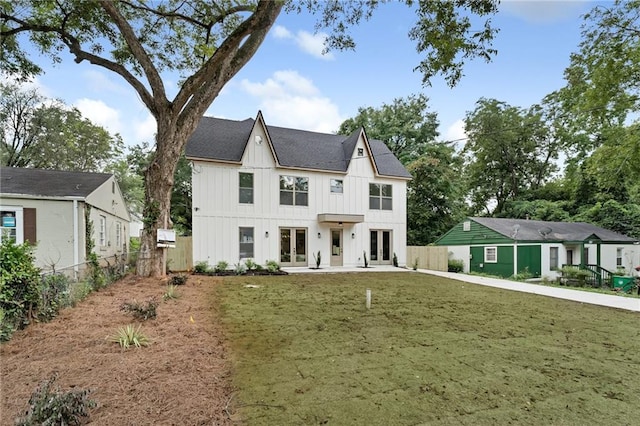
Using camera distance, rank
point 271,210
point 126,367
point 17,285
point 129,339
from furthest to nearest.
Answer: point 271,210, point 17,285, point 129,339, point 126,367

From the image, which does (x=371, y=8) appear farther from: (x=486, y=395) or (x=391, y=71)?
(x=486, y=395)

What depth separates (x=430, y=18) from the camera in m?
7.20

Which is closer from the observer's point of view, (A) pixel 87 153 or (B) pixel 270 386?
(B) pixel 270 386

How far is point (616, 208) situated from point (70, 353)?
31419mm

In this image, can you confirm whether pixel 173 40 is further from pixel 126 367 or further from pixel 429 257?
pixel 429 257

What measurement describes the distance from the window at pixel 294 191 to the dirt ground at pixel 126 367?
10.9 metres

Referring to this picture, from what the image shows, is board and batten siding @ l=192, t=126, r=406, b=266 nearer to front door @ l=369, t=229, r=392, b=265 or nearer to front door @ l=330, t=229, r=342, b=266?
front door @ l=330, t=229, r=342, b=266

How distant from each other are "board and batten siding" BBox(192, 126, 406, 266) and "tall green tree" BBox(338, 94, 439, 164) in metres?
9.37

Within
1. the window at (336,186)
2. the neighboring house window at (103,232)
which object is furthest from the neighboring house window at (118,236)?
the window at (336,186)

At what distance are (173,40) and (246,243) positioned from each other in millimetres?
8910

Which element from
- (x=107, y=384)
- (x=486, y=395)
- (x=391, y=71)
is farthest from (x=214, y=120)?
(x=486, y=395)

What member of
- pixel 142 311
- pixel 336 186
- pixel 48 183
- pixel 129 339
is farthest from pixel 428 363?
pixel 48 183

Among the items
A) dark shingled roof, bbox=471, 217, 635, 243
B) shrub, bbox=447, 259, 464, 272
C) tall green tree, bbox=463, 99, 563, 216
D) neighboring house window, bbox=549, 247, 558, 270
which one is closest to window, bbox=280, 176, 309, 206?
shrub, bbox=447, 259, 464, 272

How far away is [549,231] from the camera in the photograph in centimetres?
1911
